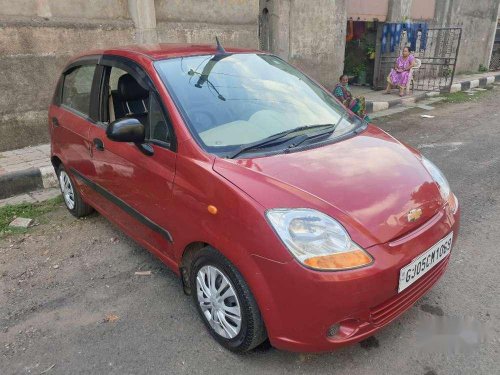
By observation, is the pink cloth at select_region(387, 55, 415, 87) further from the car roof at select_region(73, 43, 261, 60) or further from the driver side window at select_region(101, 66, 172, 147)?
the driver side window at select_region(101, 66, 172, 147)

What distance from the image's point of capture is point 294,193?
2.11 metres

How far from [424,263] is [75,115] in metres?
3.05

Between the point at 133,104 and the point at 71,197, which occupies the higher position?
the point at 133,104

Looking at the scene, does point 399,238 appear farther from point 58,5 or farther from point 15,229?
point 58,5

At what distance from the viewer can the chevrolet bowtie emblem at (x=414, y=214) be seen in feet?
7.18

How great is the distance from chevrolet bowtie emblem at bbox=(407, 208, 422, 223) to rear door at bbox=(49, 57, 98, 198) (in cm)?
250

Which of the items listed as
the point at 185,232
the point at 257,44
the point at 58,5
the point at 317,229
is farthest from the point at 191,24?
the point at 317,229

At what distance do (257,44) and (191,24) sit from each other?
1667 mm

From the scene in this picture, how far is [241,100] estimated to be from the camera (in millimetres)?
2822

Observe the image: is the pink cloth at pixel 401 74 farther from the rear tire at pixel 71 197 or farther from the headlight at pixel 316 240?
the headlight at pixel 316 240

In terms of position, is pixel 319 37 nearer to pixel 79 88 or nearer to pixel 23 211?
pixel 79 88

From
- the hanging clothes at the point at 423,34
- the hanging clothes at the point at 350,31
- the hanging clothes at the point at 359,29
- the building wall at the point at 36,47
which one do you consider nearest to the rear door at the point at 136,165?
the building wall at the point at 36,47

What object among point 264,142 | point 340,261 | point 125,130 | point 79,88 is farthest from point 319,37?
point 340,261

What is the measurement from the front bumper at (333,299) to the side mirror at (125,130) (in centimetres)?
118
